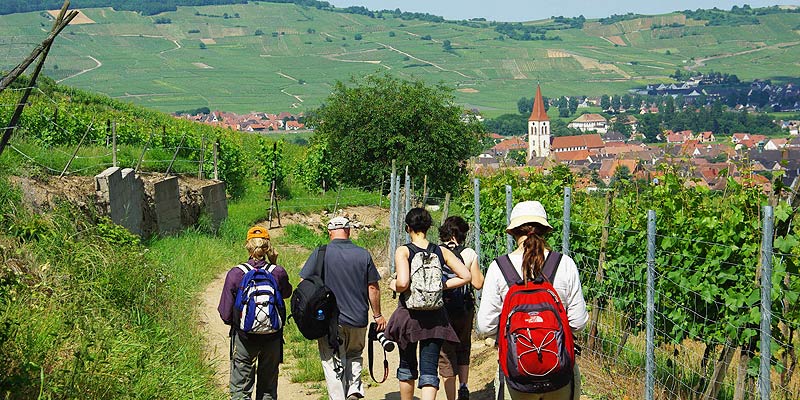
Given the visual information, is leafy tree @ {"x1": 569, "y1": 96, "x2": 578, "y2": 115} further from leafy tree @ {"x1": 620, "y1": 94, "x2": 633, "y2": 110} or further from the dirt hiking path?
the dirt hiking path

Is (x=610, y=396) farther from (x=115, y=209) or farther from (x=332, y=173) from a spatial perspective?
(x=332, y=173)

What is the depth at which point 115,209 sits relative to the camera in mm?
13086

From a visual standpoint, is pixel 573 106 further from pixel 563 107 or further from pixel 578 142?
pixel 578 142

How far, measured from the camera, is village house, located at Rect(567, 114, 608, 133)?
170m

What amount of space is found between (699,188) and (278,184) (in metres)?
18.0

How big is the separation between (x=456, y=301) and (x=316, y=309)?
3.41 feet

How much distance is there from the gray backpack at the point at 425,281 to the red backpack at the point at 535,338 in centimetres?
158

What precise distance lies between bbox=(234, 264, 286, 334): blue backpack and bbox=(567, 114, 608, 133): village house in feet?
539

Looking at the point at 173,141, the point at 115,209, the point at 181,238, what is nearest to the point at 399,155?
the point at 173,141

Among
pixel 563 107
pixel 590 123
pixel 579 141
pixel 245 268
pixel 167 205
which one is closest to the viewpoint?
pixel 245 268

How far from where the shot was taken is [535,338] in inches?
175

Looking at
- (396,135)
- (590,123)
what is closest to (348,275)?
(396,135)

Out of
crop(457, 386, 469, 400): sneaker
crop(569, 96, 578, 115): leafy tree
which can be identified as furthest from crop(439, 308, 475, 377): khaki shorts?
crop(569, 96, 578, 115): leafy tree

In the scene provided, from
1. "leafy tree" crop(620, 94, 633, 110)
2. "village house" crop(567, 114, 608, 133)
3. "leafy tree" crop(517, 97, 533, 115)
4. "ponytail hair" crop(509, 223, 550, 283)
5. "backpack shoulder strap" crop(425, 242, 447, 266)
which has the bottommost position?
"village house" crop(567, 114, 608, 133)
